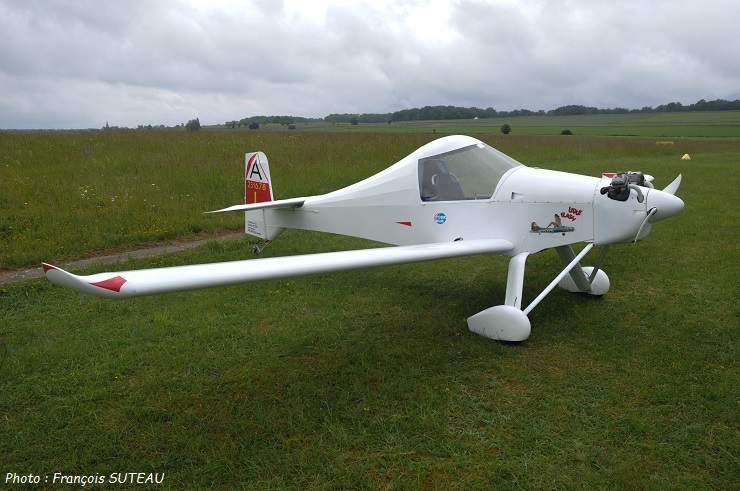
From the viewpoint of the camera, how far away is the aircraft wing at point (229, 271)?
2.38 metres

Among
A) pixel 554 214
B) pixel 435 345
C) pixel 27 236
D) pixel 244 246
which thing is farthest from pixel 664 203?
pixel 27 236

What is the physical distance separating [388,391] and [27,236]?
6894mm

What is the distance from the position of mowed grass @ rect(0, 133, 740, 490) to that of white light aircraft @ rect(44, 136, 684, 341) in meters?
0.61

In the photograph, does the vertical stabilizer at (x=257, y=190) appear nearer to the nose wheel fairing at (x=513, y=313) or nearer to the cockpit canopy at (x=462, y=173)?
the cockpit canopy at (x=462, y=173)

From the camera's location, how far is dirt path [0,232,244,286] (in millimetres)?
6078

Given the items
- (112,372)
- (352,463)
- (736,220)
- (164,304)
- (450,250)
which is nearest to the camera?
(352,463)

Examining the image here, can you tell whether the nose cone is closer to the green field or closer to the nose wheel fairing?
the nose wheel fairing

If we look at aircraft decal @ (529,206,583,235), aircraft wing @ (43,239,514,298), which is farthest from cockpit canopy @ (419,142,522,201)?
aircraft wing @ (43,239,514,298)

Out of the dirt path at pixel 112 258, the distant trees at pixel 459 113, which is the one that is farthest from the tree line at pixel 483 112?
the dirt path at pixel 112 258

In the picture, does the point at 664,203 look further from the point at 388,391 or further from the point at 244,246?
the point at 244,246

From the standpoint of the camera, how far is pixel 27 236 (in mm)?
7398

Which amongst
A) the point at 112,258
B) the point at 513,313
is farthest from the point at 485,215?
the point at 112,258

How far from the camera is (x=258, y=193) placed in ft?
22.1

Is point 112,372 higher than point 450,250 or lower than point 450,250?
lower
